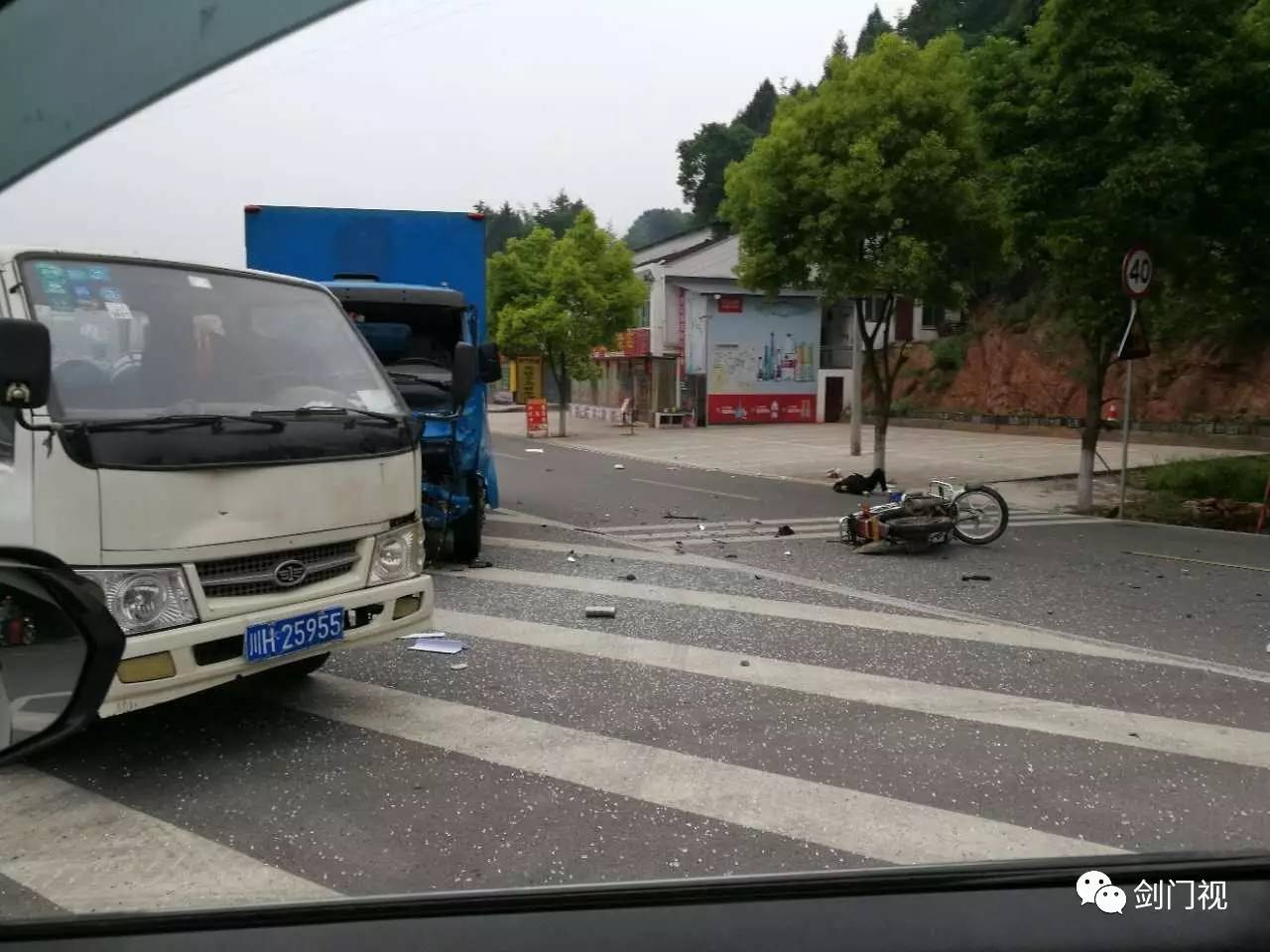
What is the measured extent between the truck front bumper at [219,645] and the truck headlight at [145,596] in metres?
0.05

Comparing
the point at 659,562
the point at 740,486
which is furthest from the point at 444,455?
the point at 740,486

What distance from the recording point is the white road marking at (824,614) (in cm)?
671

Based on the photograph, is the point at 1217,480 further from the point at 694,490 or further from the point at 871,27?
the point at 871,27

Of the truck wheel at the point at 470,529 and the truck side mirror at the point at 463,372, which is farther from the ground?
the truck side mirror at the point at 463,372

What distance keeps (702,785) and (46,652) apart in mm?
2542

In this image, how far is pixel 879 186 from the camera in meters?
14.8

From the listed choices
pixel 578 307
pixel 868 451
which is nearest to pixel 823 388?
pixel 578 307

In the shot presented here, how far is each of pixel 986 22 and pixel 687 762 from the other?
4919 cm

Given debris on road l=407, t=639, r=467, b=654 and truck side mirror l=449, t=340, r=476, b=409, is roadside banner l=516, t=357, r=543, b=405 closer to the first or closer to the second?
truck side mirror l=449, t=340, r=476, b=409

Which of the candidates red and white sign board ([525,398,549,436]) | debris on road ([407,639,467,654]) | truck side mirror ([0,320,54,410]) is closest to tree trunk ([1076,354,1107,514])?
debris on road ([407,639,467,654])

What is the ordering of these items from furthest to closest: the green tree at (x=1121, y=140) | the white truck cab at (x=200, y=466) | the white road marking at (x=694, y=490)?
1. the white road marking at (x=694, y=490)
2. the green tree at (x=1121, y=140)
3. the white truck cab at (x=200, y=466)

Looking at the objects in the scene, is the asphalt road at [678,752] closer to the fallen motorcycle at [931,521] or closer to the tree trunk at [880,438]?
the fallen motorcycle at [931,521]

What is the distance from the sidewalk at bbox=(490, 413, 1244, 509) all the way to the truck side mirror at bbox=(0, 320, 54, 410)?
13792mm

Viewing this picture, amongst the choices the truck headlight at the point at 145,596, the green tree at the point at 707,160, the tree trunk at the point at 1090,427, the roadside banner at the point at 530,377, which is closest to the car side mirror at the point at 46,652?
the truck headlight at the point at 145,596
